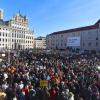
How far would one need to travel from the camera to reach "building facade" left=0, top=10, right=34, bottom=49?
111 metres

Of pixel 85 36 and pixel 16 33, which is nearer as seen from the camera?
pixel 85 36

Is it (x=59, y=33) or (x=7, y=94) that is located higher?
(x=59, y=33)

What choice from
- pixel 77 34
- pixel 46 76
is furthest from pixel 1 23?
pixel 46 76

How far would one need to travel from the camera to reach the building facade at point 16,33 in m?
111

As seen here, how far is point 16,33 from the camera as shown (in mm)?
116688

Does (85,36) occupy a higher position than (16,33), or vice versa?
(16,33)

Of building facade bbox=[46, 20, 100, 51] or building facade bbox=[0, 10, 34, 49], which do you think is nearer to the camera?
building facade bbox=[46, 20, 100, 51]

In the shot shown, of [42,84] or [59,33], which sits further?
[59,33]

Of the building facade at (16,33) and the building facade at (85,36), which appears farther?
the building facade at (16,33)

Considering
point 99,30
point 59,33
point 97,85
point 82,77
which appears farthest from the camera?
point 59,33

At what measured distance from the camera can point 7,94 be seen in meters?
14.9

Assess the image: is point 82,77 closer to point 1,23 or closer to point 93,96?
point 93,96

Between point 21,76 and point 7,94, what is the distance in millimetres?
4028

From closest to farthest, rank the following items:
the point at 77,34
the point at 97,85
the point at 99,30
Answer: the point at 97,85 → the point at 99,30 → the point at 77,34
